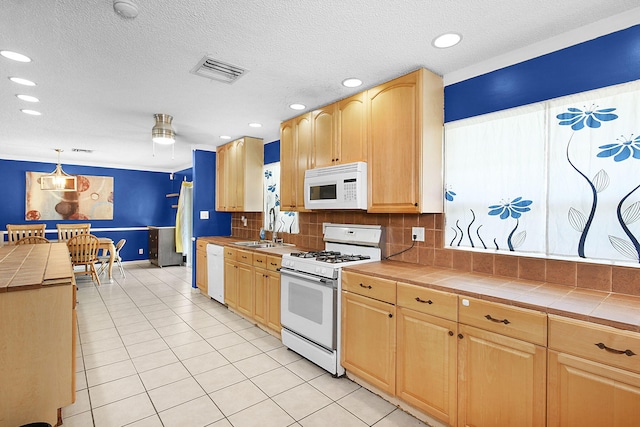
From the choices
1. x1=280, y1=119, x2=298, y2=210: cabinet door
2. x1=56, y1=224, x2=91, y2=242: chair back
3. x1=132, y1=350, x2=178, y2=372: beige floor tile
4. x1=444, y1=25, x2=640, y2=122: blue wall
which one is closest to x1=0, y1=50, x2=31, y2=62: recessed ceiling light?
x1=280, y1=119, x2=298, y2=210: cabinet door

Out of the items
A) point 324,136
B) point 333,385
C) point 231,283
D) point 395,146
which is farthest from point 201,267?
point 395,146

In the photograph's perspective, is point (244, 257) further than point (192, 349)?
Yes

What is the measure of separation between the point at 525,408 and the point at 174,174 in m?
8.11

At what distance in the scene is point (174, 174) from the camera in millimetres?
7918

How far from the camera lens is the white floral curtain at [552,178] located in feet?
5.55

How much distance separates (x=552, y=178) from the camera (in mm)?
1933

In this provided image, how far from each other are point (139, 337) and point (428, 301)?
9.56ft

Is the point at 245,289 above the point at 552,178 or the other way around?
the other way around

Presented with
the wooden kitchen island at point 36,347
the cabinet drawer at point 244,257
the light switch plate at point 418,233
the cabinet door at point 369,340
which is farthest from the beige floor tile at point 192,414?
the light switch plate at point 418,233

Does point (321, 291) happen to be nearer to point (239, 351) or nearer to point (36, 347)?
point (239, 351)

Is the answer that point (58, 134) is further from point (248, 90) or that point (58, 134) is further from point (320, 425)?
point (320, 425)

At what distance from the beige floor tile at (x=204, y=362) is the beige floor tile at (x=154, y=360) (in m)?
0.15

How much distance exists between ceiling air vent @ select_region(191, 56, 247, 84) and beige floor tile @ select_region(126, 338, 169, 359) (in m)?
2.45

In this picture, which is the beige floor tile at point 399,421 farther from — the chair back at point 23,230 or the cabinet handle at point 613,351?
the chair back at point 23,230
